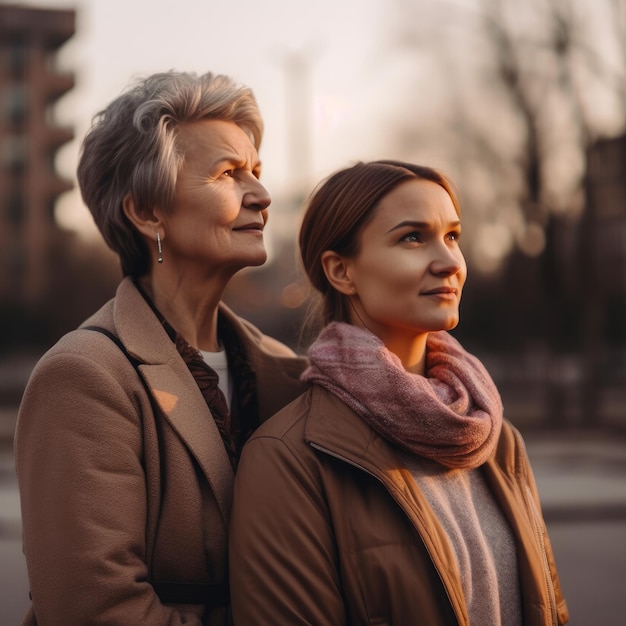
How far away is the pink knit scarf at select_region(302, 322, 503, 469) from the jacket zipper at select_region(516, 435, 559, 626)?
0.24 m

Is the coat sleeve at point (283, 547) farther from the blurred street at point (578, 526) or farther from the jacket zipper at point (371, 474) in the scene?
the blurred street at point (578, 526)

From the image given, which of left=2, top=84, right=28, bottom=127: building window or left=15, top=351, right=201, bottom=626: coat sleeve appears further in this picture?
left=2, top=84, right=28, bottom=127: building window

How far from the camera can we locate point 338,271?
2.64 m

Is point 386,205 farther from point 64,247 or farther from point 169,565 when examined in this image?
point 64,247

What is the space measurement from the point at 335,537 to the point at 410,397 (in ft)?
1.28

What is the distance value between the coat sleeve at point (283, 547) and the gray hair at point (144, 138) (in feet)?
2.94

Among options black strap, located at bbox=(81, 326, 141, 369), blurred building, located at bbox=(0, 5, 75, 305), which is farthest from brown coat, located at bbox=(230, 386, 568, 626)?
blurred building, located at bbox=(0, 5, 75, 305)

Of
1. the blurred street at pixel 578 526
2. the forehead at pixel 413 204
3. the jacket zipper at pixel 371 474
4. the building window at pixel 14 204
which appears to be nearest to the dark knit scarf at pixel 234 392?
the jacket zipper at pixel 371 474

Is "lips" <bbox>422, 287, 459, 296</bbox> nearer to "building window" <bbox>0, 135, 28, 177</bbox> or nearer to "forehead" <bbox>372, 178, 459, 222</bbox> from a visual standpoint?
"forehead" <bbox>372, 178, 459, 222</bbox>

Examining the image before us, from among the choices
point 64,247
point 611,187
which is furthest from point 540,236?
point 64,247

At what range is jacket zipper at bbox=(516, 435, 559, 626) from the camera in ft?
8.38

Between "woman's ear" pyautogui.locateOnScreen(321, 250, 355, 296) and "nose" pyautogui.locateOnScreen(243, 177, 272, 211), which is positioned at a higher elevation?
"nose" pyautogui.locateOnScreen(243, 177, 272, 211)

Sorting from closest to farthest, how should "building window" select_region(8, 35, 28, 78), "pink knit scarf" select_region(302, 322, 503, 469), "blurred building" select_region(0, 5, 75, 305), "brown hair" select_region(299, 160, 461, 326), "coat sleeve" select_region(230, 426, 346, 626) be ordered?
"coat sleeve" select_region(230, 426, 346, 626) → "pink knit scarf" select_region(302, 322, 503, 469) → "brown hair" select_region(299, 160, 461, 326) → "blurred building" select_region(0, 5, 75, 305) → "building window" select_region(8, 35, 28, 78)

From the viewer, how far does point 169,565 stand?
249cm
